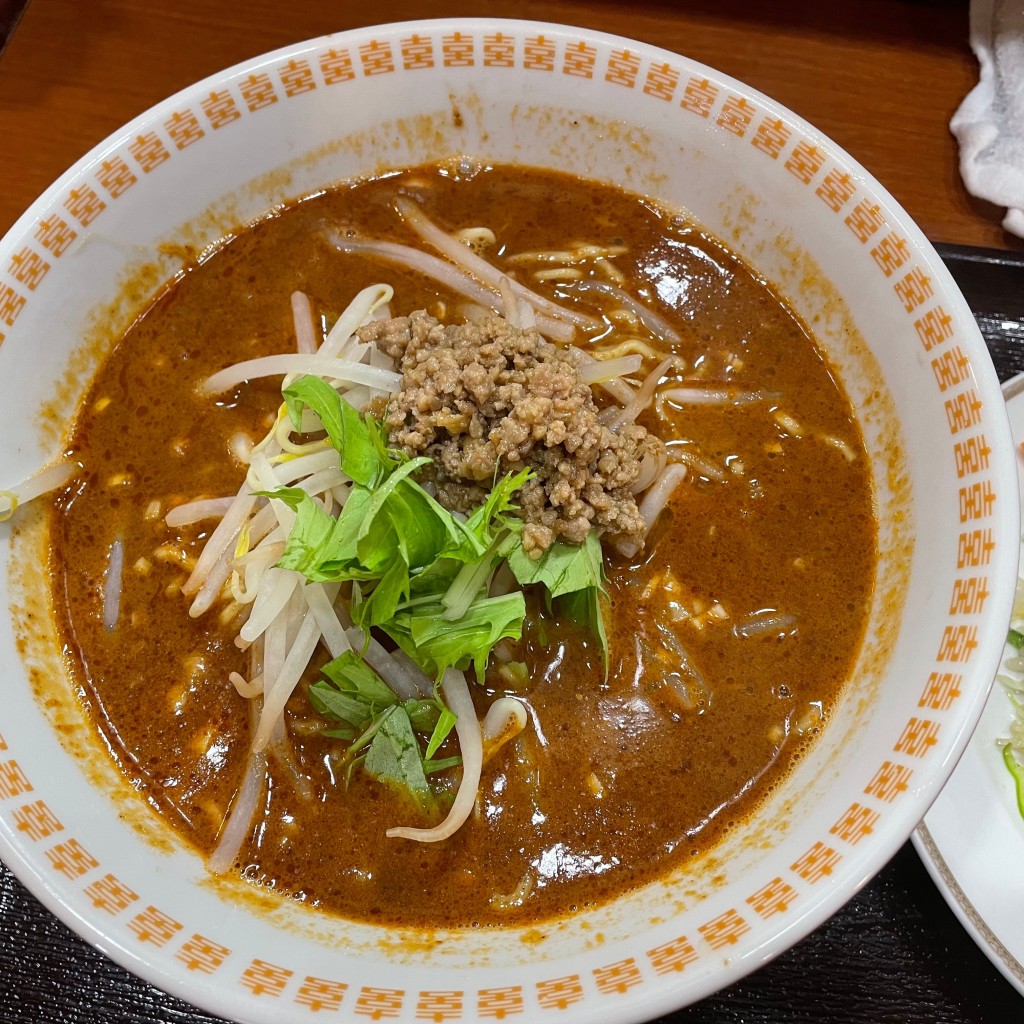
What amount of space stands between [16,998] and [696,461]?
78.0 inches

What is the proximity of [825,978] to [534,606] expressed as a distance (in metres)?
1.06

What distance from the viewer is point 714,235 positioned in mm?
2186

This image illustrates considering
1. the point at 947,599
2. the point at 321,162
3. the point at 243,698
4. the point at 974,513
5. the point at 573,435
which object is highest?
the point at 321,162

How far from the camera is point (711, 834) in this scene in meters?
1.74

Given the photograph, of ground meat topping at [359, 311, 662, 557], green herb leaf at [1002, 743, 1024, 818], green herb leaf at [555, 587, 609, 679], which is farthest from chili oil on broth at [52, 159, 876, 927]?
green herb leaf at [1002, 743, 1024, 818]

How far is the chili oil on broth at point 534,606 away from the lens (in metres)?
1.75

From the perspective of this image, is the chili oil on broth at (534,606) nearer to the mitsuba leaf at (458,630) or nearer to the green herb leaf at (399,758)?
the green herb leaf at (399,758)

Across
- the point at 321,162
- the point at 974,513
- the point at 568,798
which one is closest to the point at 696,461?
the point at 974,513

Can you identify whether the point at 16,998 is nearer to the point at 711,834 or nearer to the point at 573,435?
the point at 711,834

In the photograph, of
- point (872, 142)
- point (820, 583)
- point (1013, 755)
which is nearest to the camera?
point (820, 583)

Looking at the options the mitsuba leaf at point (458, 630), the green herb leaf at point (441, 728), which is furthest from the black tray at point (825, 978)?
the mitsuba leaf at point (458, 630)

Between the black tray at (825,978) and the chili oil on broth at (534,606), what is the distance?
438mm

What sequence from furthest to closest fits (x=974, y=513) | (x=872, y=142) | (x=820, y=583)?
(x=872, y=142), (x=820, y=583), (x=974, y=513)

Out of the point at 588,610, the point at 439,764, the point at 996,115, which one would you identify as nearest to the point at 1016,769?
the point at 588,610
